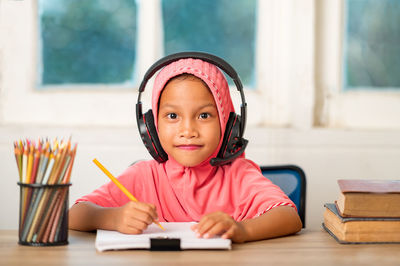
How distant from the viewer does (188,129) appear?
4.11ft

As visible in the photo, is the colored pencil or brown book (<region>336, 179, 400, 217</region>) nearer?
the colored pencil

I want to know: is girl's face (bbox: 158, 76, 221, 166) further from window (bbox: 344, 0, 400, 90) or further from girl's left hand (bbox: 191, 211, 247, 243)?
window (bbox: 344, 0, 400, 90)

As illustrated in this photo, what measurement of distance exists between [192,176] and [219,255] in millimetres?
439

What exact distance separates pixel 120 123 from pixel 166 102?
0.86 m

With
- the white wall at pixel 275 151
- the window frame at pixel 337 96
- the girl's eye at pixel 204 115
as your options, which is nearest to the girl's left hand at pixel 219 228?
the girl's eye at pixel 204 115

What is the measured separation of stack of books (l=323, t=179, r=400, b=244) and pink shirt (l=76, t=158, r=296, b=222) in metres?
0.28

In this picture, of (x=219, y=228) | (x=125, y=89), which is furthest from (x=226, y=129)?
(x=125, y=89)

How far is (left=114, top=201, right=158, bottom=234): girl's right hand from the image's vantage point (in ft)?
3.43

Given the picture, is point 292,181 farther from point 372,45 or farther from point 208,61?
point 372,45

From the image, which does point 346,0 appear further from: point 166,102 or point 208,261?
point 208,261

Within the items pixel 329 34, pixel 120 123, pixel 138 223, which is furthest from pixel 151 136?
pixel 329 34

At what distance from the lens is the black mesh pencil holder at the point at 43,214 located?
94 centimetres

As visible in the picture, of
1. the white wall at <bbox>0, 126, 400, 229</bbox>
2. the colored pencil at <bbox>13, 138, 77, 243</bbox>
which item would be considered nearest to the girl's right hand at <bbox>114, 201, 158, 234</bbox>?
the colored pencil at <bbox>13, 138, 77, 243</bbox>

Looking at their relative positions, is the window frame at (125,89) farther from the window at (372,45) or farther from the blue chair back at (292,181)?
the blue chair back at (292,181)
